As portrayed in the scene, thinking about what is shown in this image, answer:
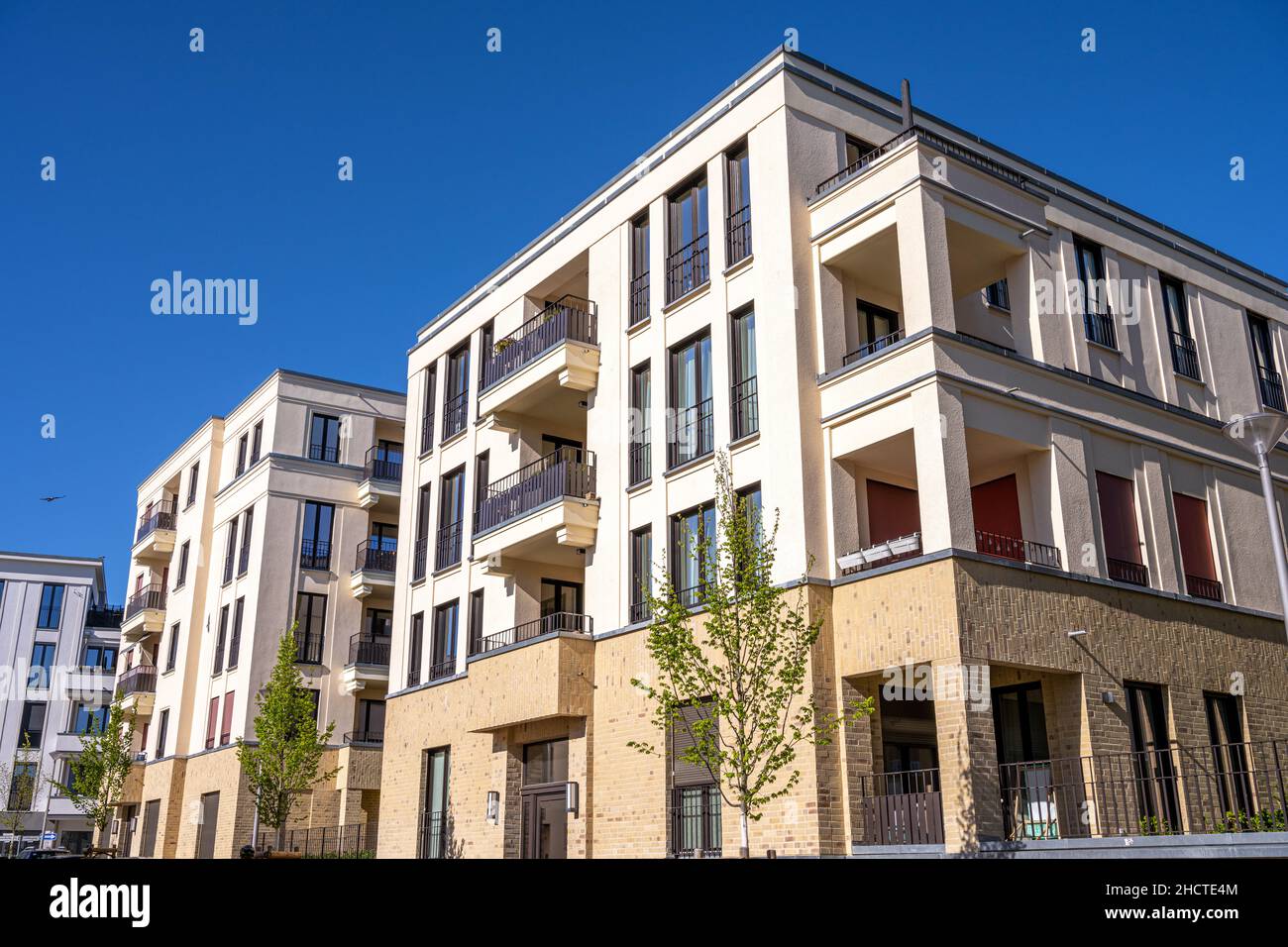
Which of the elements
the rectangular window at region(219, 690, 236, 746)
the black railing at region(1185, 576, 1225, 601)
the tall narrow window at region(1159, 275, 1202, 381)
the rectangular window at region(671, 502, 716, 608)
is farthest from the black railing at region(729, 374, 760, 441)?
the rectangular window at region(219, 690, 236, 746)

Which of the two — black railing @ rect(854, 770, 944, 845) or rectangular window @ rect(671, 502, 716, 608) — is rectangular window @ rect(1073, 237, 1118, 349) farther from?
black railing @ rect(854, 770, 944, 845)

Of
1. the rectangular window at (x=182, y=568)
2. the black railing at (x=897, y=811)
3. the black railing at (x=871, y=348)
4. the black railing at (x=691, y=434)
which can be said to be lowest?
the black railing at (x=897, y=811)

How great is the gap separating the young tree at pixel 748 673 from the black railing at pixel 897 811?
4.06 feet

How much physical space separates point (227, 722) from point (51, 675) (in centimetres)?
3699

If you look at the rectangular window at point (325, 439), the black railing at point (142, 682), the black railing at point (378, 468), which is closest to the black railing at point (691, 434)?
the black railing at point (378, 468)

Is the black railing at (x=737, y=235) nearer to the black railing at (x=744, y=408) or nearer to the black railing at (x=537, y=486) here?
the black railing at (x=744, y=408)

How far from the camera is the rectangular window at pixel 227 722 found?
41.0m

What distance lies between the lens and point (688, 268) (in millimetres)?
24641

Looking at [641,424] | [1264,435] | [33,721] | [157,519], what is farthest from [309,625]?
[33,721]

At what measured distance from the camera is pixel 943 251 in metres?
20.1

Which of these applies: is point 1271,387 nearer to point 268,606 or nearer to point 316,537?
point 316,537

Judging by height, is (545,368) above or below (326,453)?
below
